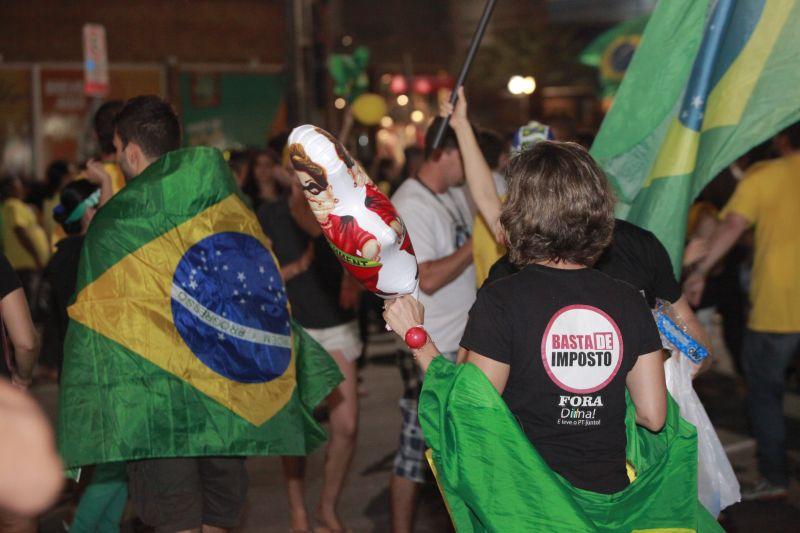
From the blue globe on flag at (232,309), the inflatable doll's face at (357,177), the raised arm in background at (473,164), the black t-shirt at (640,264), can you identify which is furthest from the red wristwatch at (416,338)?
the blue globe on flag at (232,309)

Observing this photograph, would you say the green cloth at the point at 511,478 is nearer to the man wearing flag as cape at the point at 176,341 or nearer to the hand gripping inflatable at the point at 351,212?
the hand gripping inflatable at the point at 351,212

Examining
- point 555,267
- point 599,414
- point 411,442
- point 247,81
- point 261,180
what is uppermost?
point 247,81

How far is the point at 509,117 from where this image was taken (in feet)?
108

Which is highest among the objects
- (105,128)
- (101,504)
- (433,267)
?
(105,128)

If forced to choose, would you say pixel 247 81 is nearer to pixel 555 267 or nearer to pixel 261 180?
pixel 261 180

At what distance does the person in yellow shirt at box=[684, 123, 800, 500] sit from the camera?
6.09 metres

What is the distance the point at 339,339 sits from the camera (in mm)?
5867

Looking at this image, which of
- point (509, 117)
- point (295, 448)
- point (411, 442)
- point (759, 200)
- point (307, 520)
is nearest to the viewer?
point (295, 448)

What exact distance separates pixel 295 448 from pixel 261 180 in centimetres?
480

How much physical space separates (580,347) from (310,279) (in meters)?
3.24

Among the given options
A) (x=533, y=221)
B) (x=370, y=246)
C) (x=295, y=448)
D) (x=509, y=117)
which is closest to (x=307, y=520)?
(x=295, y=448)

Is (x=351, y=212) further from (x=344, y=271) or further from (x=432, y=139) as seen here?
(x=344, y=271)

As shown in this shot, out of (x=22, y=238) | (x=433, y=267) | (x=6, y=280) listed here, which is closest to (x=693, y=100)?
(x=433, y=267)

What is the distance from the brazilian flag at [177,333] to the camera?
3.99 meters
